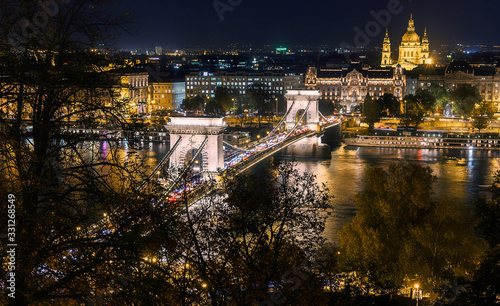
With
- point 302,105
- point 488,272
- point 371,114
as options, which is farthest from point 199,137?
point 371,114

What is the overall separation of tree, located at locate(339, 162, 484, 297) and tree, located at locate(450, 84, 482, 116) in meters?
20.9

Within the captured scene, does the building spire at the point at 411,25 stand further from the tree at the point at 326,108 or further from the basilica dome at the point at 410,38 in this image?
the tree at the point at 326,108

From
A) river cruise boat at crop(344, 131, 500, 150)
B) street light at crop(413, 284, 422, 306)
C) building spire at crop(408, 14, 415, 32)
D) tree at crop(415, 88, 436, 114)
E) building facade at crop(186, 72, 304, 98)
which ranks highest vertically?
building spire at crop(408, 14, 415, 32)

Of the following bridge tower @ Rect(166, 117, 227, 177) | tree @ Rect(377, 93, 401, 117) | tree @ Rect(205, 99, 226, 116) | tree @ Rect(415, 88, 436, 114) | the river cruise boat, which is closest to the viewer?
bridge tower @ Rect(166, 117, 227, 177)

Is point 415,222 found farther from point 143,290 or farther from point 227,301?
point 143,290

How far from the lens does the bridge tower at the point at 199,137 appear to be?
36.9ft

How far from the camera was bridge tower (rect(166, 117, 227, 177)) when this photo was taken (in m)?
11.3

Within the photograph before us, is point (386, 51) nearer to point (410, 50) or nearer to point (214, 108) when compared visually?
point (410, 50)

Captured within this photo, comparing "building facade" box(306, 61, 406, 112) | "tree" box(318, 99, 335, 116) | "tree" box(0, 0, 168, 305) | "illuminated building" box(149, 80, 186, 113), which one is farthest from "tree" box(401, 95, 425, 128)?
"tree" box(0, 0, 168, 305)

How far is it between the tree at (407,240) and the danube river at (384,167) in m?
1.64

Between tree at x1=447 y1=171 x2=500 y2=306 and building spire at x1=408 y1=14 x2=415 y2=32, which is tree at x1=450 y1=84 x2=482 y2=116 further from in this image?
tree at x1=447 y1=171 x2=500 y2=306

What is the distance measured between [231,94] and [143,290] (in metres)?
28.9

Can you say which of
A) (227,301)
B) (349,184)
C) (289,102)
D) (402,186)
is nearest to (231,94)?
(289,102)

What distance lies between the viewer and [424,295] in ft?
20.2
